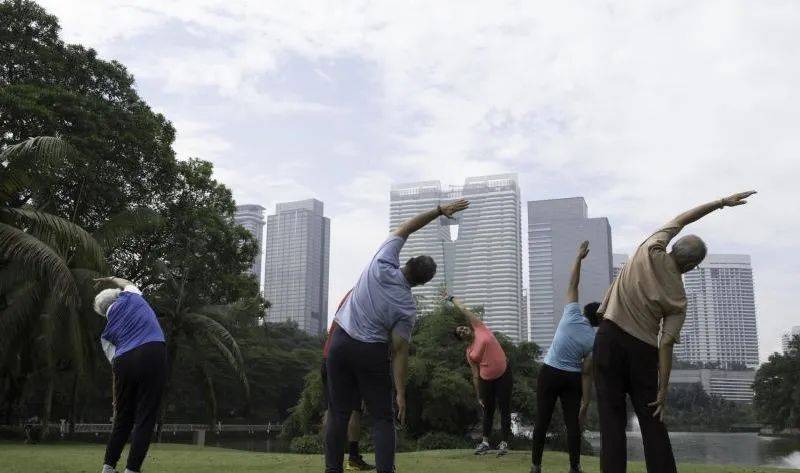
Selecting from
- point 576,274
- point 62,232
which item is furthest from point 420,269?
point 62,232

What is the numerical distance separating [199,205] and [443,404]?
11.7 meters

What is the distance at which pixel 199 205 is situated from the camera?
2538 centimetres

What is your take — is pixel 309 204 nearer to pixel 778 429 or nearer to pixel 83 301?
pixel 778 429

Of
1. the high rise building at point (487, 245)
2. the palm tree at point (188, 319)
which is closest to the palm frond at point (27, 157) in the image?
the palm tree at point (188, 319)

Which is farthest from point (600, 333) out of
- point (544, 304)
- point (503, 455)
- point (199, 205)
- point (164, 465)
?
point (544, 304)

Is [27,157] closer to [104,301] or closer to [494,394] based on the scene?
[104,301]

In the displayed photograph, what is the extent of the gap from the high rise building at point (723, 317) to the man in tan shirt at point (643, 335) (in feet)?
489

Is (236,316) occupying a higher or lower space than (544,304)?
lower

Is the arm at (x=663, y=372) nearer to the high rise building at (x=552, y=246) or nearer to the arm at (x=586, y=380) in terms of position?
the arm at (x=586, y=380)

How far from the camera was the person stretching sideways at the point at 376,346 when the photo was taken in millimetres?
4219

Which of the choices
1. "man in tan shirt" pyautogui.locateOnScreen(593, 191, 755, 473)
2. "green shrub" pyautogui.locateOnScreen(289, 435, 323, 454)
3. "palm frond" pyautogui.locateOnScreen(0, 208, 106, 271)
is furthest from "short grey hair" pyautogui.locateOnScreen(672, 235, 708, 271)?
"green shrub" pyautogui.locateOnScreen(289, 435, 323, 454)

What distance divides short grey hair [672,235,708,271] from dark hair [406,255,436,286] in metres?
1.51

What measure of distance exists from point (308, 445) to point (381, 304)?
17.6m

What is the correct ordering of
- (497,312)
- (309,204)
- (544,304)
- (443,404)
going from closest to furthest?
(443,404), (497,312), (544,304), (309,204)
